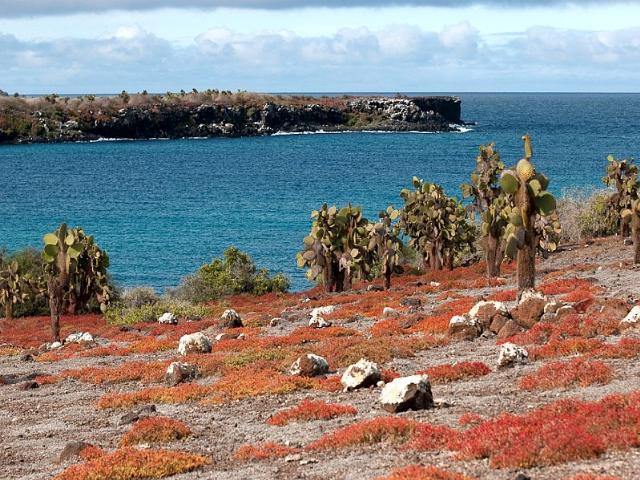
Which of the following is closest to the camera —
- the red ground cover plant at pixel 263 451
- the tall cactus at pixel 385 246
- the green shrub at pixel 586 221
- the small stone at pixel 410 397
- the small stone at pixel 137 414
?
the red ground cover plant at pixel 263 451

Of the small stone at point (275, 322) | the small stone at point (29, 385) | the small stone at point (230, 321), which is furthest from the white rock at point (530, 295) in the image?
the small stone at point (29, 385)

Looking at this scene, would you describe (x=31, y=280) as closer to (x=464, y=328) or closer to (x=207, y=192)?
→ (x=464, y=328)

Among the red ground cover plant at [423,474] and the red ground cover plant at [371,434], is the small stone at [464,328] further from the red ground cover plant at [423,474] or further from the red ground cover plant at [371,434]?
the red ground cover plant at [423,474]

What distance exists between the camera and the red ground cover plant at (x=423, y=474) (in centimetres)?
1176

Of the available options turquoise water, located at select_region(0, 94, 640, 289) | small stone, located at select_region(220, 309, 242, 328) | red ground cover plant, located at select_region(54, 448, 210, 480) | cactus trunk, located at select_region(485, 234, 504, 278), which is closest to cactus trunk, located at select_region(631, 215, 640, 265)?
cactus trunk, located at select_region(485, 234, 504, 278)

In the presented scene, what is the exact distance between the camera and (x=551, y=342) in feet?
71.2

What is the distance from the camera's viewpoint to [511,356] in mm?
20641

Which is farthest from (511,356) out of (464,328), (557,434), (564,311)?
(557,434)

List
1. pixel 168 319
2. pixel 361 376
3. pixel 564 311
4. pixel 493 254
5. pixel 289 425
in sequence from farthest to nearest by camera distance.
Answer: pixel 493 254, pixel 168 319, pixel 564 311, pixel 361 376, pixel 289 425

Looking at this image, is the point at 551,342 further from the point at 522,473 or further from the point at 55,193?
the point at 55,193

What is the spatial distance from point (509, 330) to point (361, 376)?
673 cm

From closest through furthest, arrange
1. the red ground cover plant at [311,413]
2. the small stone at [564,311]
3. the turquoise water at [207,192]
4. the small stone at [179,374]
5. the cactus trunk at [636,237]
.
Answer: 1. the red ground cover plant at [311,413]
2. the small stone at [179,374]
3. the small stone at [564,311]
4. the cactus trunk at [636,237]
5. the turquoise water at [207,192]

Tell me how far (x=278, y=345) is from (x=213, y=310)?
735 inches

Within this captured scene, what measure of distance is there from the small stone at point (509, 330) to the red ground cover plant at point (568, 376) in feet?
19.8
